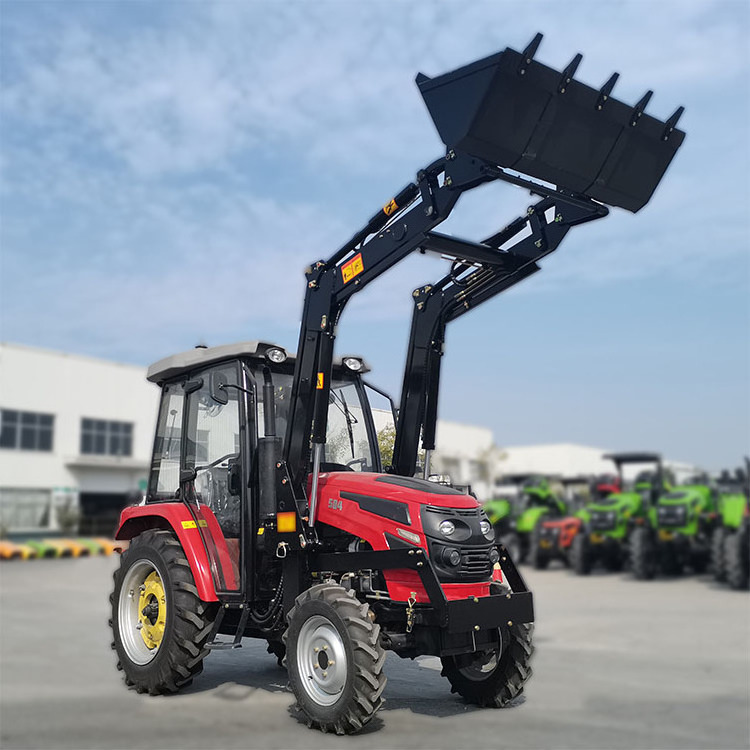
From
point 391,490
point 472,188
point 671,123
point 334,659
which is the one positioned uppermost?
point 671,123

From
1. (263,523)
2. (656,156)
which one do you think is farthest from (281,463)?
(656,156)

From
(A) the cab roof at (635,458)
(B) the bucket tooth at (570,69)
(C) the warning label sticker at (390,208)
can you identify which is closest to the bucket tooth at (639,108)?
(B) the bucket tooth at (570,69)

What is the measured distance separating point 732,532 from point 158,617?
13667 mm

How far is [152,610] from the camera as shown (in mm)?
7344

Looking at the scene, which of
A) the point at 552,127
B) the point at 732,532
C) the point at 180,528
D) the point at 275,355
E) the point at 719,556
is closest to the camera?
the point at 552,127

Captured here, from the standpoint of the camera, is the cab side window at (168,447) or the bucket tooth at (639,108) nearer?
the bucket tooth at (639,108)

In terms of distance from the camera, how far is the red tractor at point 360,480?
19.0 ft

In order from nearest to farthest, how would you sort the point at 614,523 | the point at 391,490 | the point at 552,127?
the point at 552,127, the point at 391,490, the point at 614,523

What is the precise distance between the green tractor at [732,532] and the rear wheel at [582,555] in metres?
2.63

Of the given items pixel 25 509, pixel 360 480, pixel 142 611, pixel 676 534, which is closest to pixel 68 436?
pixel 25 509

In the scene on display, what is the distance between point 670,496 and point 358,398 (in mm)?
12628

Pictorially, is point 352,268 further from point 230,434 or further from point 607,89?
point 607,89

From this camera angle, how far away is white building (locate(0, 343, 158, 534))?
3609 centimetres

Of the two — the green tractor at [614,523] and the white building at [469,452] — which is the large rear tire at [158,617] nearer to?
the green tractor at [614,523]
